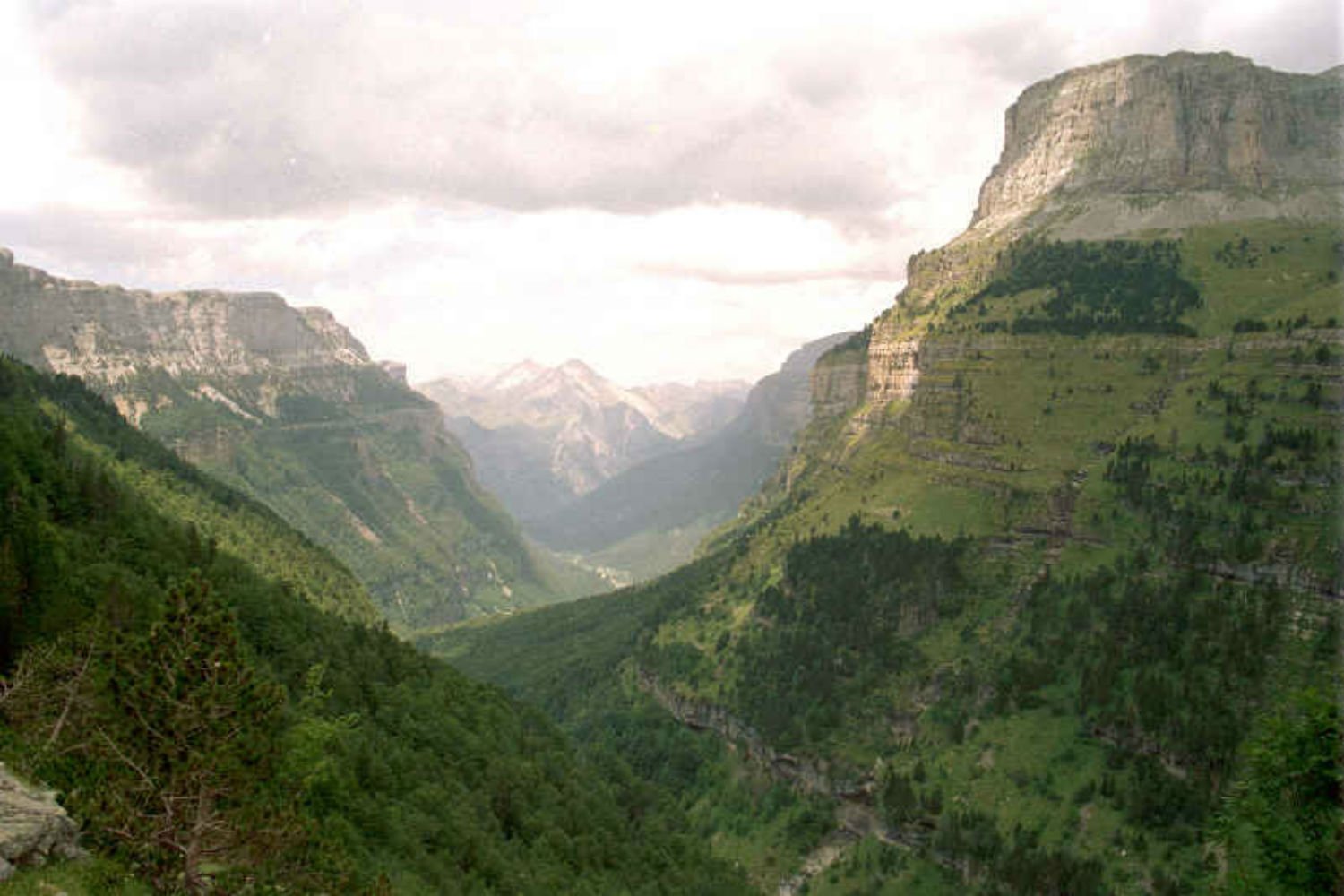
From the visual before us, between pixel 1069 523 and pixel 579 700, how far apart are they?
4268 inches

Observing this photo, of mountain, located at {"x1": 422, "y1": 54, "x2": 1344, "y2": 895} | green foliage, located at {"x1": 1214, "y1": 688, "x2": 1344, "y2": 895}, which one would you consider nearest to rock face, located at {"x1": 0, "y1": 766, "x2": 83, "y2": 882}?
green foliage, located at {"x1": 1214, "y1": 688, "x2": 1344, "y2": 895}

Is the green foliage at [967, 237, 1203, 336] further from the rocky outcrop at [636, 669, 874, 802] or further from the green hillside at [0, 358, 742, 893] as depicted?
the green hillside at [0, 358, 742, 893]

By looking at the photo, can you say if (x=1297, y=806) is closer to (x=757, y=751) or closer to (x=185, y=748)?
(x=185, y=748)

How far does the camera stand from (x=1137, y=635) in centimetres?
11594

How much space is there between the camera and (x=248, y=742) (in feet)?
101

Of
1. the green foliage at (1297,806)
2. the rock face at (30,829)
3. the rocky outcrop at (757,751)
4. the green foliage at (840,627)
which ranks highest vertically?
the rock face at (30,829)

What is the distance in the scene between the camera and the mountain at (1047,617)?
102m

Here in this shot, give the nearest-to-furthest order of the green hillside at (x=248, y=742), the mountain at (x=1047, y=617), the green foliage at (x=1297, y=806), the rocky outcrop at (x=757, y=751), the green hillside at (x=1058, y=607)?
the green hillside at (x=248, y=742)
the green foliage at (x=1297, y=806)
the green hillside at (x=1058, y=607)
the mountain at (x=1047, y=617)
the rocky outcrop at (x=757, y=751)

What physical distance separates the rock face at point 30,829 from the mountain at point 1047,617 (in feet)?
271

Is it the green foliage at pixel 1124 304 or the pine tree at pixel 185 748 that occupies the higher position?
the green foliage at pixel 1124 304

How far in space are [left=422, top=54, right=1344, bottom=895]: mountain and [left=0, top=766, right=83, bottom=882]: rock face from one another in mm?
82575

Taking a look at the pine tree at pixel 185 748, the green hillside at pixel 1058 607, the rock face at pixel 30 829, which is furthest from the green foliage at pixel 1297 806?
the rock face at pixel 30 829

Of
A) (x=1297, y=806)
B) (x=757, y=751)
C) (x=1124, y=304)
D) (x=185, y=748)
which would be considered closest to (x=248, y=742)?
(x=185, y=748)

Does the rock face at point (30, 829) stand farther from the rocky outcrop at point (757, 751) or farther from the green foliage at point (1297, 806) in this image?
the rocky outcrop at point (757, 751)
